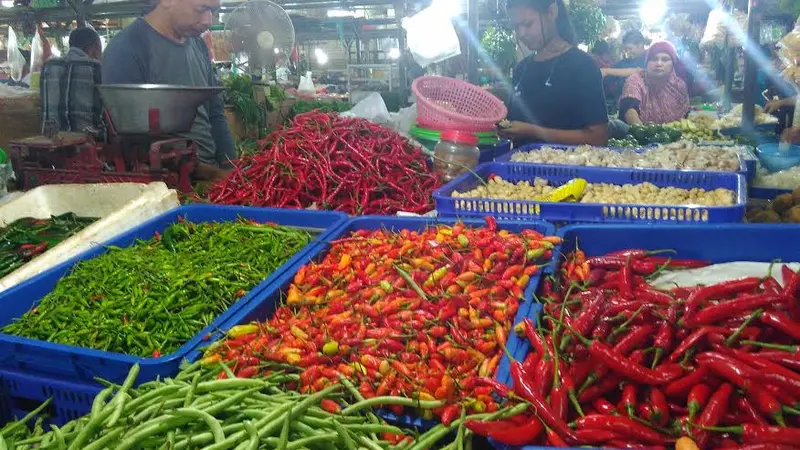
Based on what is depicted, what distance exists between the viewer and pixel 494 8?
8.80 m

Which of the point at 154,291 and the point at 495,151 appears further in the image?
the point at 495,151

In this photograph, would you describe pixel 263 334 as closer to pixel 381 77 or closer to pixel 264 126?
pixel 264 126

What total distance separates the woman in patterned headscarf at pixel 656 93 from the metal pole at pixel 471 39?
10.9 feet

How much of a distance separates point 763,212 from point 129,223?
3.86 metres

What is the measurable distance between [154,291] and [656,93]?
8756 mm

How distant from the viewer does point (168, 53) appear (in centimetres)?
511

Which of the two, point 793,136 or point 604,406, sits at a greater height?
point 793,136

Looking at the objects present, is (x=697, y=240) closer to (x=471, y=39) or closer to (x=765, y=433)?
(x=765, y=433)

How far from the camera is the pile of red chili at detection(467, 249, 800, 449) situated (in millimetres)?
1682

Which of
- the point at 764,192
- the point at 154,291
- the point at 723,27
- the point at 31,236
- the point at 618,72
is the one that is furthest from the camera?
the point at 618,72

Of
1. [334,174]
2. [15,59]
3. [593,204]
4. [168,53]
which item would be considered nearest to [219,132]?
[168,53]

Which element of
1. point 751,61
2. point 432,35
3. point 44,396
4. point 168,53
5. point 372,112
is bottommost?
point 44,396

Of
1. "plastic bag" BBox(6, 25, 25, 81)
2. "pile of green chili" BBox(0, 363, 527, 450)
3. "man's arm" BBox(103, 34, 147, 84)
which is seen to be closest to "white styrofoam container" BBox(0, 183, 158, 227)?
"man's arm" BBox(103, 34, 147, 84)

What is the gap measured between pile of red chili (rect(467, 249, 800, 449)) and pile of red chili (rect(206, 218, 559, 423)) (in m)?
0.18
